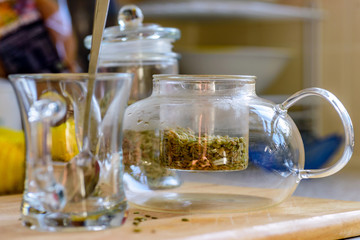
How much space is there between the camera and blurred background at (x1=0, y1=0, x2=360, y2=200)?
4.65 ft

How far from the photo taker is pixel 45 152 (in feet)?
1.33

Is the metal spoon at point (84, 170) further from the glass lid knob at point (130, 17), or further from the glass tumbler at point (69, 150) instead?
the glass lid knob at point (130, 17)

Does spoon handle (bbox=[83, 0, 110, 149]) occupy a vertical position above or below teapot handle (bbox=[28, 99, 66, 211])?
above

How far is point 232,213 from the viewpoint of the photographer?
49cm

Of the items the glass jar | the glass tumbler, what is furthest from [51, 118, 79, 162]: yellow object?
the glass jar

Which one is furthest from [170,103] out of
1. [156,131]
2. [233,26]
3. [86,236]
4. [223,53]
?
[233,26]

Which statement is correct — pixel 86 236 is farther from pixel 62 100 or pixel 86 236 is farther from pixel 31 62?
pixel 31 62

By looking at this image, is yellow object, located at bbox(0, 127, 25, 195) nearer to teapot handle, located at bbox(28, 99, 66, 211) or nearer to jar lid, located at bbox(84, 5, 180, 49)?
jar lid, located at bbox(84, 5, 180, 49)

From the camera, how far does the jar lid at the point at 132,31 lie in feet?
2.09

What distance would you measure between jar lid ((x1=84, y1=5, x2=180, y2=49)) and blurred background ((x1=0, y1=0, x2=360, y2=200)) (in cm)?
61

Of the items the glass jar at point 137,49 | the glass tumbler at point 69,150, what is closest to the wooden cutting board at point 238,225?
the glass tumbler at point 69,150

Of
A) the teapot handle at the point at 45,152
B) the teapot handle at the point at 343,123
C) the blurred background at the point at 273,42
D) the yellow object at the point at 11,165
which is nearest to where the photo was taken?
the teapot handle at the point at 45,152

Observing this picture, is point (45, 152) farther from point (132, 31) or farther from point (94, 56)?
point (132, 31)

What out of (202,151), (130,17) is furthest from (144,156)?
(130,17)
